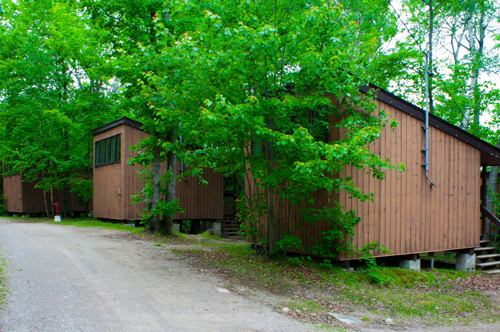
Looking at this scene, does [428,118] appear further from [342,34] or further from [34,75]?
[34,75]

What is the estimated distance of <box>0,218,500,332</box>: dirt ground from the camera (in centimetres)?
491

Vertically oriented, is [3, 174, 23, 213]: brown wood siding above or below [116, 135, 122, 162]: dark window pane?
below

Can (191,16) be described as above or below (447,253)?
above

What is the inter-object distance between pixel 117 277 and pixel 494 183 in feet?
42.2

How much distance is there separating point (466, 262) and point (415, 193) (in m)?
2.94

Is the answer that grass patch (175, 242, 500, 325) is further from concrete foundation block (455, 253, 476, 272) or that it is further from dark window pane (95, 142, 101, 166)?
dark window pane (95, 142, 101, 166)

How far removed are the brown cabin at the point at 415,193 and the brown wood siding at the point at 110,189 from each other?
8053 mm

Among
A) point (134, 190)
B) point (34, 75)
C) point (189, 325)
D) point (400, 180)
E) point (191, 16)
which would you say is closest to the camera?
point (189, 325)

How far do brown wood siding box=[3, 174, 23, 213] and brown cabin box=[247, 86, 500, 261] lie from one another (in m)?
17.9

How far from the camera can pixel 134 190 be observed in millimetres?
15789

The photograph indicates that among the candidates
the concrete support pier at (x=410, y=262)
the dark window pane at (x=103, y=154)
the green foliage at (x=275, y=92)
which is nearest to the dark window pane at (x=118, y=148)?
the dark window pane at (x=103, y=154)

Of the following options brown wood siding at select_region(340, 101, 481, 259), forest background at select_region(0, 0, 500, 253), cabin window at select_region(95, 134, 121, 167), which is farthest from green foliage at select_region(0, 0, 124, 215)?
brown wood siding at select_region(340, 101, 481, 259)

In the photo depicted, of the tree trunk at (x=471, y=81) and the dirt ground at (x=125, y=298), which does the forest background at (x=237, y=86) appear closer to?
the tree trunk at (x=471, y=81)

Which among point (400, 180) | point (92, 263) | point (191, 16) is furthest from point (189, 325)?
point (191, 16)
